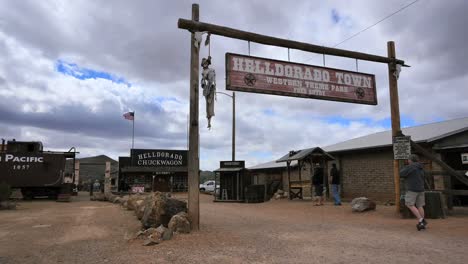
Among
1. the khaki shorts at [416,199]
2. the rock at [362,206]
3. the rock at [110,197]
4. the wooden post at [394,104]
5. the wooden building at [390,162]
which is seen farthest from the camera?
the rock at [110,197]

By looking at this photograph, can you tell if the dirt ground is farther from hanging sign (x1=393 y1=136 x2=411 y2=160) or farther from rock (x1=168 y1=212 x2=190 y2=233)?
hanging sign (x1=393 y1=136 x2=411 y2=160)

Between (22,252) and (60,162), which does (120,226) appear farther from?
(60,162)

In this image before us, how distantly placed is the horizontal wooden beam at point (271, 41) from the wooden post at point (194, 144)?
262 mm

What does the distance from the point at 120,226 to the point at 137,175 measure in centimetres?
3266

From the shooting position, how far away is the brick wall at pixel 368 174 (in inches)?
691

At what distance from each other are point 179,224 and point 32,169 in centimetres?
1871

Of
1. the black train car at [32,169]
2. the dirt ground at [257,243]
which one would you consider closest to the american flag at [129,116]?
the black train car at [32,169]

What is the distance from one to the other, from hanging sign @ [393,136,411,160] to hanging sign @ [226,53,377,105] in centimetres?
167

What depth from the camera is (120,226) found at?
10.3 m

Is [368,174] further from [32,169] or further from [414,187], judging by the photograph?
[32,169]

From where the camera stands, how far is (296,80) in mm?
10992

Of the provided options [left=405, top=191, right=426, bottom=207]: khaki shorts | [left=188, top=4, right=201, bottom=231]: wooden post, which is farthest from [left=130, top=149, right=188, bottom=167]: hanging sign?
[left=405, top=191, right=426, bottom=207]: khaki shorts

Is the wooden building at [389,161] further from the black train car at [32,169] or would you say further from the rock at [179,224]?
the black train car at [32,169]

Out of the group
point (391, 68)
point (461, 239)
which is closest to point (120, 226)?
point (461, 239)
